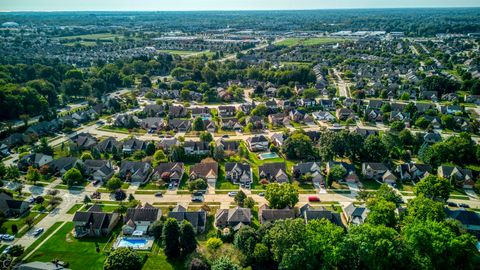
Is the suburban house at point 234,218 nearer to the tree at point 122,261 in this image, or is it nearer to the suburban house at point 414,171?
the tree at point 122,261

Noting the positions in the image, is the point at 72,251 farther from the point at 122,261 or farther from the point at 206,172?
the point at 206,172

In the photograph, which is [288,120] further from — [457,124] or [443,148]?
[457,124]

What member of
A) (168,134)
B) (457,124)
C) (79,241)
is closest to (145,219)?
(79,241)

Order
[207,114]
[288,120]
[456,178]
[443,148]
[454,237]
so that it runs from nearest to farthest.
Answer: [454,237] → [456,178] → [443,148] → [288,120] → [207,114]

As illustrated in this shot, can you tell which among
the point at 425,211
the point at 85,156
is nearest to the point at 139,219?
the point at 85,156

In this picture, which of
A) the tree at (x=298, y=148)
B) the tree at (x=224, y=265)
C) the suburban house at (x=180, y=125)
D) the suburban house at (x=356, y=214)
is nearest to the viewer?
the tree at (x=224, y=265)

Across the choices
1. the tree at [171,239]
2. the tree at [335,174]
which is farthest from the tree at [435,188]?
the tree at [171,239]
